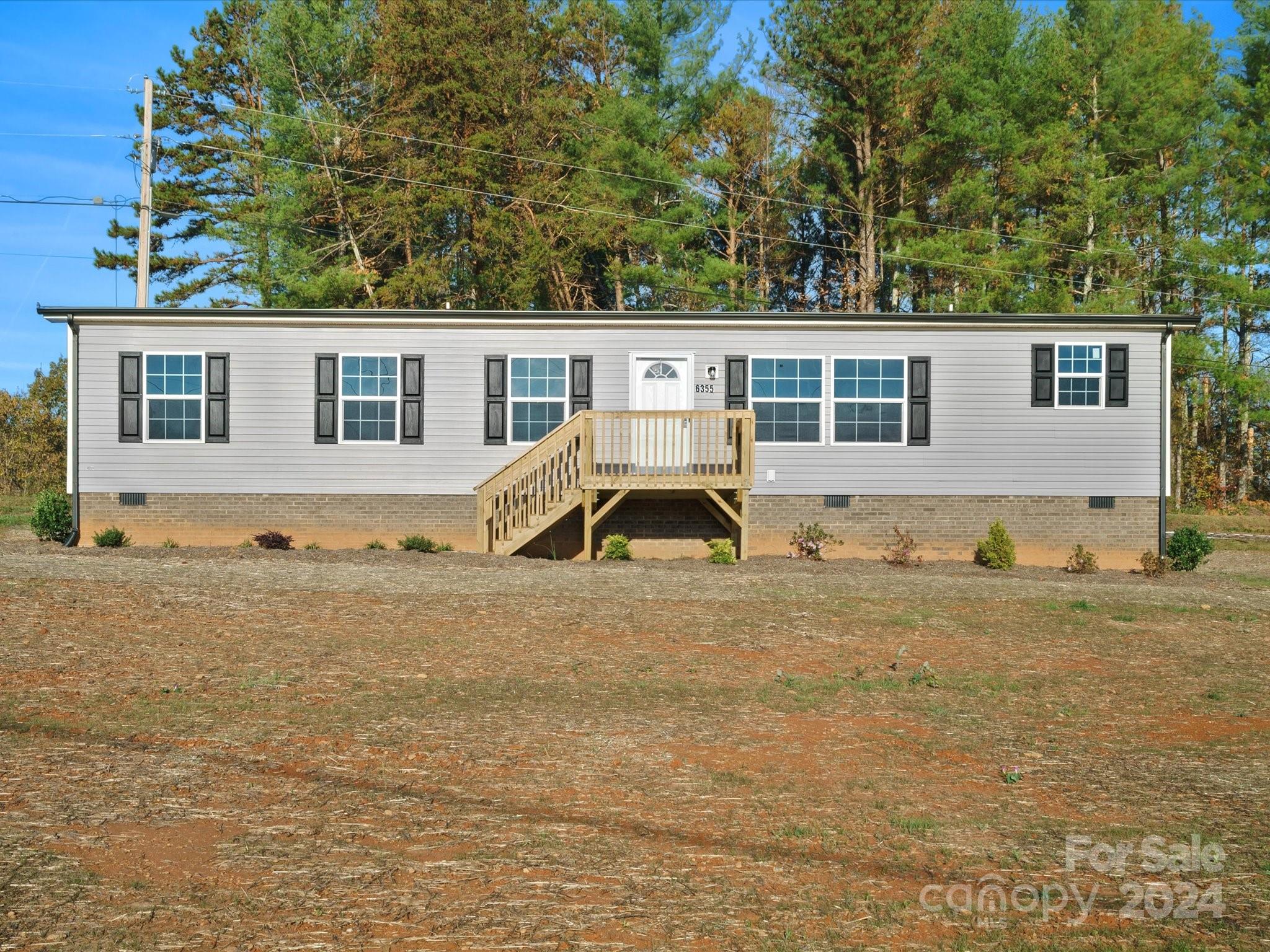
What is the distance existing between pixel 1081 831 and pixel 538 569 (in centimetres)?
1020

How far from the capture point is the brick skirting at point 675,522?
59.8 feet

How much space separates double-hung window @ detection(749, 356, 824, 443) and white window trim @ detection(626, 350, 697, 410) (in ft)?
3.26

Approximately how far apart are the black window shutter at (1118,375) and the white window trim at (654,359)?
7.08m

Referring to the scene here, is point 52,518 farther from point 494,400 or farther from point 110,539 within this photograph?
point 494,400

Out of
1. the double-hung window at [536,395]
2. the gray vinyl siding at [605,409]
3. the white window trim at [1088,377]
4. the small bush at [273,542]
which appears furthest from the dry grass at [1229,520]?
the small bush at [273,542]

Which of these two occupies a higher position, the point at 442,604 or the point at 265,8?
the point at 265,8

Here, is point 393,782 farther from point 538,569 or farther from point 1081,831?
point 538,569

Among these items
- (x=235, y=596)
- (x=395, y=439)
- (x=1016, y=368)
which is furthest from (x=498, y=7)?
(x=235, y=596)

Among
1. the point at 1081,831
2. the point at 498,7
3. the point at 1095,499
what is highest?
the point at 498,7

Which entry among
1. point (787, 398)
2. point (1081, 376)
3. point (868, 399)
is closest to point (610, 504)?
point (787, 398)

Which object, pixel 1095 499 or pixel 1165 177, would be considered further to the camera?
pixel 1165 177

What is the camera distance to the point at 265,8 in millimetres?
33031

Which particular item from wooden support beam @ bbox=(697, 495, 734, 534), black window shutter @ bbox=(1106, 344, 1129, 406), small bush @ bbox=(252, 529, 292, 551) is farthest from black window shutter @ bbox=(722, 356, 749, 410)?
small bush @ bbox=(252, 529, 292, 551)

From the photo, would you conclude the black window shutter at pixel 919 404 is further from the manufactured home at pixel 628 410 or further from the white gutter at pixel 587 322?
the white gutter at pixel 587 322
